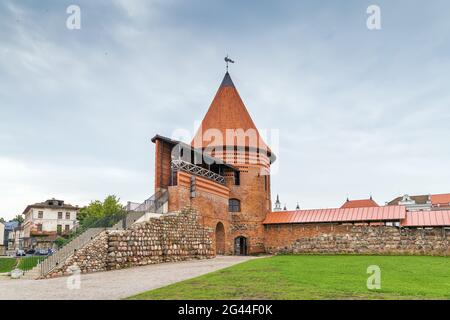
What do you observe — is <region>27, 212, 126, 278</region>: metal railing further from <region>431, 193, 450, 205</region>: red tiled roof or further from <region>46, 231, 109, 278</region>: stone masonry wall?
<region>431, 193, 450, 205</region>: red tiled roof

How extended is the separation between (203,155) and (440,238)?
1394 centimetres

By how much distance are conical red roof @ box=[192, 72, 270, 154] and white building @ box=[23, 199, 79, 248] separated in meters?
32.8

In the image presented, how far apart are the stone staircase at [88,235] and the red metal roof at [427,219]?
1421 cm

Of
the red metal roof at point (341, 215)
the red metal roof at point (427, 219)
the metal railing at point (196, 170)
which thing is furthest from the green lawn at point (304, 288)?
the red metal roof at point (341, 215)

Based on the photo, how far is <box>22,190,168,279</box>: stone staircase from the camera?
501 inches

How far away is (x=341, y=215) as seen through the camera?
24.7m

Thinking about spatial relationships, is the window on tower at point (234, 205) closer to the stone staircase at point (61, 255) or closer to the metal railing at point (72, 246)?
the metal railing at point (72, 246)

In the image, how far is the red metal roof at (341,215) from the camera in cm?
2345

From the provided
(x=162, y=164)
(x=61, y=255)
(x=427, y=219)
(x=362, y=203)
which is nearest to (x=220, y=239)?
(x=162, y=164)

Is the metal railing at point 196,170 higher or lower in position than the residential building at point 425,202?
higher

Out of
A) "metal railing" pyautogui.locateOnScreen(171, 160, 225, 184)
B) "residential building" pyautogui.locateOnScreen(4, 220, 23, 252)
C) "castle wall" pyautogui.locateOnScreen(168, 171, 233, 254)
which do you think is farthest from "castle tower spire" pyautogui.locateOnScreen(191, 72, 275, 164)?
"residential building" pyautogui.locateOnScreen(4, 220, 23, 252)

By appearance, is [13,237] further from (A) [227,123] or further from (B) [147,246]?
(B) [147,246]
